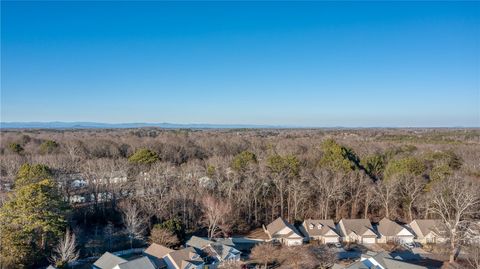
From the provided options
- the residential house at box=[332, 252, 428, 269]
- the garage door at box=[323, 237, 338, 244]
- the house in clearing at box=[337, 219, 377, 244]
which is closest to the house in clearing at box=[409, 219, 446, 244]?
the house in clearing at box=[337, 219, 377, 244]

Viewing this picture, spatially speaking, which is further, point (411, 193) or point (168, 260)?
point (411, 193)

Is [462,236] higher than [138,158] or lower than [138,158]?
lower

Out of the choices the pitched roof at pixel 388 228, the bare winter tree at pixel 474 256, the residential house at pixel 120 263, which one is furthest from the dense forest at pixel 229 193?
the residential house at pixel 120 263

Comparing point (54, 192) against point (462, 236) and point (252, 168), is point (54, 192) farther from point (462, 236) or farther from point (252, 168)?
point (462, 236)

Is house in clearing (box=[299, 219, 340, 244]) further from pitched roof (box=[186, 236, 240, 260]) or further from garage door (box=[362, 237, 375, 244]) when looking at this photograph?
pitched roof (box=[186, 236, 240, 260])

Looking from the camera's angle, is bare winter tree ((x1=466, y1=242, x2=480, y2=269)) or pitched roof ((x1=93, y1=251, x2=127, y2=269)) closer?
bare winter tree ((x1=466, y1=242, x2=480, y2=269))

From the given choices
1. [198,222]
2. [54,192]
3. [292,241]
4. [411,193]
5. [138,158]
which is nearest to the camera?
[54,192]

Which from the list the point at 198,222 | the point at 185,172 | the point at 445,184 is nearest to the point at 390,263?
the point at 445,184
